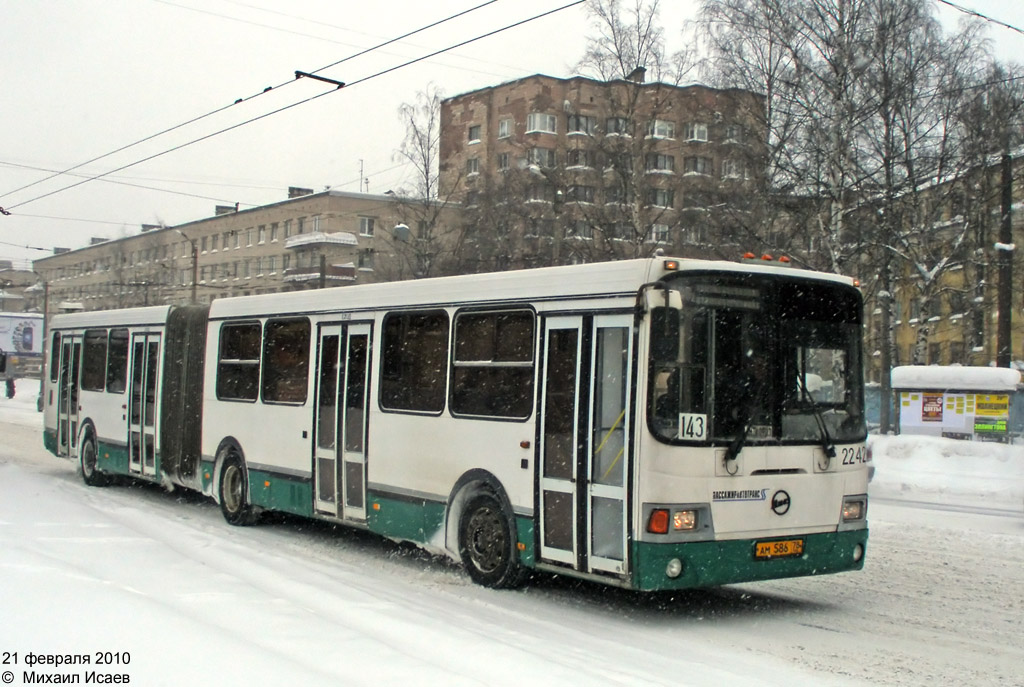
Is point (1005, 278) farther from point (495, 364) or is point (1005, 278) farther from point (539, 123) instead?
point (539, 123)

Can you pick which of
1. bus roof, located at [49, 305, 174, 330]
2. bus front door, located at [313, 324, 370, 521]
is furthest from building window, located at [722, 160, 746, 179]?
bus front door, located at [313, 324, 370, 521]

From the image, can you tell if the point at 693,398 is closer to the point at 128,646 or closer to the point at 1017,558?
the point at 128,646

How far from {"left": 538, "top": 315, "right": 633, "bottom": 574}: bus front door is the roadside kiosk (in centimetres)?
2017

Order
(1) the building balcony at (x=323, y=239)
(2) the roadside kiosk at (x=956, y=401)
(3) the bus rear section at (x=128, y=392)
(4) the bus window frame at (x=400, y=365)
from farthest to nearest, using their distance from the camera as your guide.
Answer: (1) the building balcony at (x=323, y=239) < (2) the roadside kiosk at (x=956, y=401) < (3) the bus rear section at (x=128, y=392) < (4) the bus window frame at (x=400, y=365)

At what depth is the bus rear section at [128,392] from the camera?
15141 millimetres

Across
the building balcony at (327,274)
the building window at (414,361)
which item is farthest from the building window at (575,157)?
the building window at (414,361)

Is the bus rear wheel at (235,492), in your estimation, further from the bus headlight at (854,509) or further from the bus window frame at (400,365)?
the bus headlight at (854,509)

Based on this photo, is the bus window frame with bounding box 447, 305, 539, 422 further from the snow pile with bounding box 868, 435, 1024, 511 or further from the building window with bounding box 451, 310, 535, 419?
the snow pile with bounding box 868, 435, 1024, 511

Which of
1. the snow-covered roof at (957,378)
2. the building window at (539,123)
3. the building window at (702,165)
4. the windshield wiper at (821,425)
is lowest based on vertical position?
the windshield wiper at (821,425)

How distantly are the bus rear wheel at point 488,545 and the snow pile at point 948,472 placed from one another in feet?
36.4

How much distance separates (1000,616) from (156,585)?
20.7 feet

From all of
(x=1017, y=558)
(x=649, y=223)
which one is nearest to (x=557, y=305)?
(x=1017, y=558)

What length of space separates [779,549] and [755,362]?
4.62 ft

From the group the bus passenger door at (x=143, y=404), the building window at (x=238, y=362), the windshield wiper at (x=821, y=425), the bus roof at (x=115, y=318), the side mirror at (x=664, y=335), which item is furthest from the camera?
the bus roof at (x=115, y=318)
